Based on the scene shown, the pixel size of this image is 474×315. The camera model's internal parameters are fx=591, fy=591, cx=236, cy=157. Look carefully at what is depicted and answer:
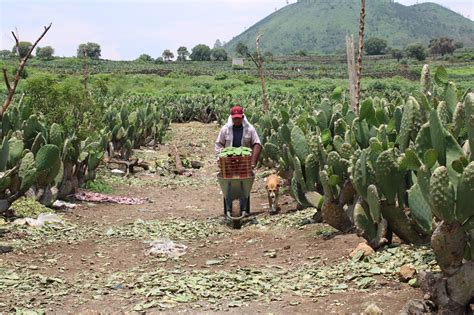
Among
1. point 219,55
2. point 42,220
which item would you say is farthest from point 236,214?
point 219,55

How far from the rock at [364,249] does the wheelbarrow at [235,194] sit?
82.5 inches

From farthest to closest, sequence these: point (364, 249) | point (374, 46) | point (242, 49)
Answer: point (374, 46), point (242, 49), point (364, 249)

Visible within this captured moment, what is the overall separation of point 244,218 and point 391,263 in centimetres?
292

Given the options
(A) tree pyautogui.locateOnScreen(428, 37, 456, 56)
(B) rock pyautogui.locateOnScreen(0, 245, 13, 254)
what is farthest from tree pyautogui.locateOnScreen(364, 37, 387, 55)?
(B) rock pyautogui.locateOnScreen(0, 245, 13, 254)

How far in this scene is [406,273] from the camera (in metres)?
3.80

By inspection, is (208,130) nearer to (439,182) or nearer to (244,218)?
(244,218)

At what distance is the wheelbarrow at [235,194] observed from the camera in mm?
6527

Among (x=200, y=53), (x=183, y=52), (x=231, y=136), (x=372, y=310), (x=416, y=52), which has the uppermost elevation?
(x=183, y=52)

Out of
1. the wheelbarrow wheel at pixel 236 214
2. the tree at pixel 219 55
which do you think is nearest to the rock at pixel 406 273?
the wheelbarrow wheel at pixel 236 214

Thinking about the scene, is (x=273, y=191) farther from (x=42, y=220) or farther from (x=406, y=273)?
(x=406, y=273)

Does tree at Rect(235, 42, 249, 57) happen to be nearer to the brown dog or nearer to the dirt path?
the brown dog

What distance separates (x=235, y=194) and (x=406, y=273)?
123 inches

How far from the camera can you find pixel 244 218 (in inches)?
272

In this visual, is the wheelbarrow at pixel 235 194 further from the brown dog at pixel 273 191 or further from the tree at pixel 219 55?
the tree at pixel 219 55
